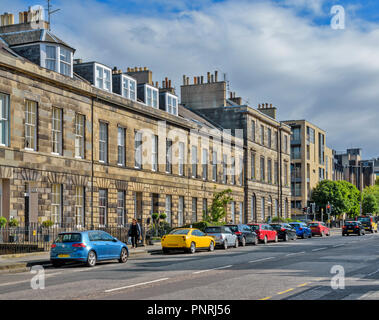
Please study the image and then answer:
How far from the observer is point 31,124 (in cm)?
3183

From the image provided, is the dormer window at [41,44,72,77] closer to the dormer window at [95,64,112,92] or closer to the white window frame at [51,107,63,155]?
the white window frame at [51,107,63,155]

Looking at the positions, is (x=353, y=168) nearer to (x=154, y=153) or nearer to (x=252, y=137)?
(x=252, y=137)

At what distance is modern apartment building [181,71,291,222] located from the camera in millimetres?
62509

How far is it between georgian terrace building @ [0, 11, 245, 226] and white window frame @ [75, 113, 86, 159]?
0.06 metres

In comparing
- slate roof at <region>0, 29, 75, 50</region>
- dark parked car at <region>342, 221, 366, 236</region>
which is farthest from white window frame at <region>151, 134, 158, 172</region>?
dark parked car at <region>342, 221, 366, 236</region>

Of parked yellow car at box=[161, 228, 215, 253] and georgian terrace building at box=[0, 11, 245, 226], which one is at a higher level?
georgian terrace building at box=[0, 11, 245, 226]

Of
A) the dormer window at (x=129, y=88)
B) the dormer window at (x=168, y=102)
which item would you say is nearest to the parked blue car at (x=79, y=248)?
the dormer window at (x=129, y=88)

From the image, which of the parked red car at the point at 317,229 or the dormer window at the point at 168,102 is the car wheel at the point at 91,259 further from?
the parked red car at the point at 317,229

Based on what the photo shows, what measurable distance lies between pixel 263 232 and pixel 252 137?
2403 cm

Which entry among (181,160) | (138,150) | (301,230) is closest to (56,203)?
(138,150)

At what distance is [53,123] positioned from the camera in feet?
110

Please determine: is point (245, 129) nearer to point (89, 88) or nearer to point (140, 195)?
point (140, 195)

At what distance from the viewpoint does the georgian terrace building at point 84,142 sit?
100ft

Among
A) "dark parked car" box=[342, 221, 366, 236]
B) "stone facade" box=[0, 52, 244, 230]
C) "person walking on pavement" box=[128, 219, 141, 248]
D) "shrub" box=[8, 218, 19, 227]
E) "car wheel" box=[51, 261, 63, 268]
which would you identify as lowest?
"dark parked car" box=[342, 221, 366, 236]
